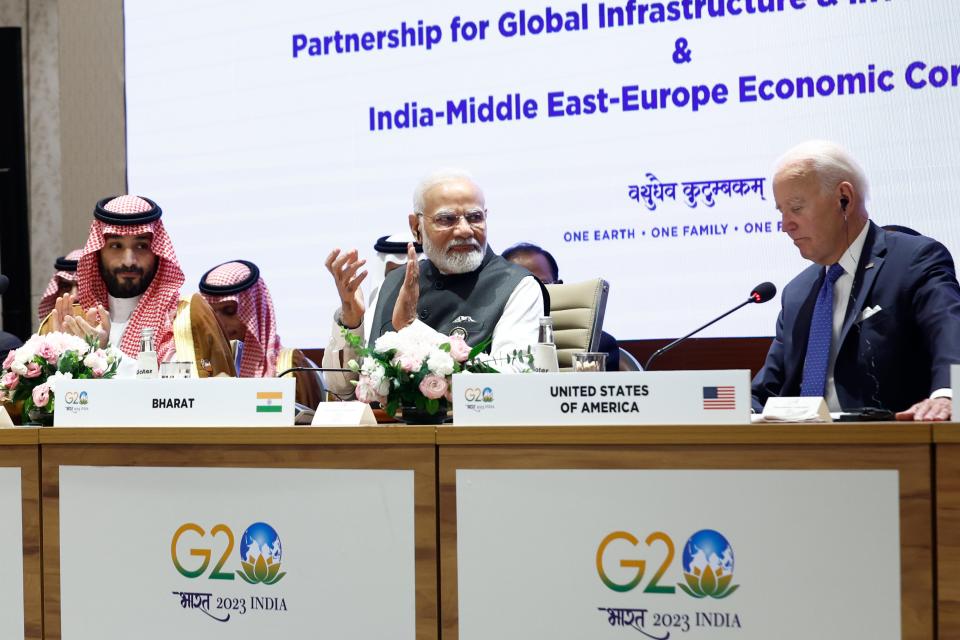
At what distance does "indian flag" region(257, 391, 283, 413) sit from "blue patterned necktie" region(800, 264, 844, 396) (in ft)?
4.73

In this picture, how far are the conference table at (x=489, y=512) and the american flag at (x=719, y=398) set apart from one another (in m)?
0.05

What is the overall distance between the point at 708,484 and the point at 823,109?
108 inches

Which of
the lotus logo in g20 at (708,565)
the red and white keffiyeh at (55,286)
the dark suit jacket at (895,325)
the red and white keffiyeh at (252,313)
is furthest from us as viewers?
the red and white keffiyeh at (55,286)

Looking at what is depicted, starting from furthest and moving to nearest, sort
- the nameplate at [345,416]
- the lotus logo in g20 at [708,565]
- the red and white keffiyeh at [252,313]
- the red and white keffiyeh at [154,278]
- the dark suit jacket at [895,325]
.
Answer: the red and white keffiyeh at [252,313] → the red and white keffiyeh at [154,278] → the dark suit jacket at [895,325] → the nameplate at [345,416] → the lotus logo in g20 at [708,565]

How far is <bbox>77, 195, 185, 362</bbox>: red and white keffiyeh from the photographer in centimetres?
377

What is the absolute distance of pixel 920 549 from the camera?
1776mm

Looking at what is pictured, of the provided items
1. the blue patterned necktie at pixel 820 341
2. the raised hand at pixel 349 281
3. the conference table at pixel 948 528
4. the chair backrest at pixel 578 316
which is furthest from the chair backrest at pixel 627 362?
the conference table at pixel 948 528

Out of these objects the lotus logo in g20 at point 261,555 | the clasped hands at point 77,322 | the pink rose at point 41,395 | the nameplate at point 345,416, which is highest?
the clasped hands at point 77,322

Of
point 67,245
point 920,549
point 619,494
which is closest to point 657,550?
point 619,494

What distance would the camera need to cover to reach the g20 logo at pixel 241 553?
211 cm

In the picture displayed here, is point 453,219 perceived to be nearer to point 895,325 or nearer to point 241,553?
point 895,325

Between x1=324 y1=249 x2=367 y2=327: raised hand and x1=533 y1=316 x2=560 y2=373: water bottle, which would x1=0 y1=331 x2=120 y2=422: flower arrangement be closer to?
x1=324 y1=249 x2=367 y2=327: raised hand

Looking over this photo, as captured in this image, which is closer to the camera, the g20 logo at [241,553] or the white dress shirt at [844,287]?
the g20 logo at [241,553]

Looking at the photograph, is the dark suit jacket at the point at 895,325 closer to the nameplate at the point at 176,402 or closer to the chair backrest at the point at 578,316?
the chair backrest at the point at 578,316
